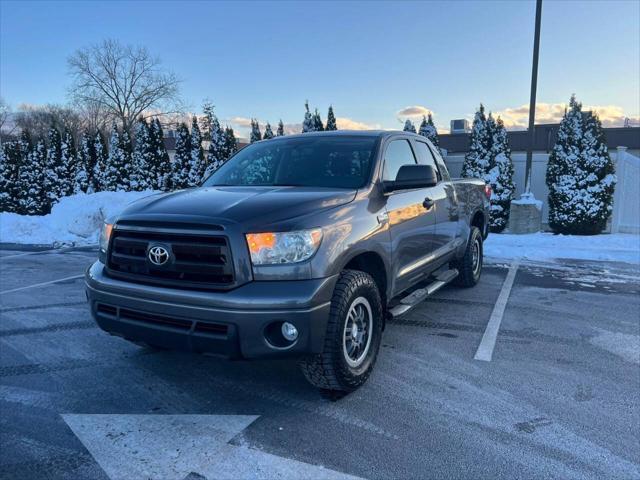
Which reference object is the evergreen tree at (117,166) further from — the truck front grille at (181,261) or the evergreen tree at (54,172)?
the truck front grille at (181,261)

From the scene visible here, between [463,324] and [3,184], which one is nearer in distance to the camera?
[463,324]

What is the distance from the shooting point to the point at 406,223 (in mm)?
4281

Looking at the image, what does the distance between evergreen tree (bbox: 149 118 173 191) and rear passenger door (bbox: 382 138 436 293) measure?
15655mm

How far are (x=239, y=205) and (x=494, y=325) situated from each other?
3214 mm

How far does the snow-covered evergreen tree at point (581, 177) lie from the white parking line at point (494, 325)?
5.43 m

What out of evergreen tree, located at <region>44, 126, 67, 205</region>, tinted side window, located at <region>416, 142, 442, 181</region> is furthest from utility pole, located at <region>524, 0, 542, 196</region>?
evergreen tree, located at <region>44, 126, 67, 205</region>

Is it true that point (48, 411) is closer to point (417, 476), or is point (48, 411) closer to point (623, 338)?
point (417, 476)

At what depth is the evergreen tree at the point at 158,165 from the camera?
18984mm

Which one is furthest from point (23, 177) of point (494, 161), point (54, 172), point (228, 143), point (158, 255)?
point (158, 255)

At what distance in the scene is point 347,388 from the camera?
133 inches

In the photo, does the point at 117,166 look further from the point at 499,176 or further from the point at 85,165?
the point at 499,176

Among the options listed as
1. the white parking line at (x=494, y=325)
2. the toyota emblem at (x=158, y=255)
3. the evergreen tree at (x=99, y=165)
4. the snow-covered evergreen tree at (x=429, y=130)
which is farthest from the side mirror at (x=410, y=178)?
the evergreen tree at (x=99, y=165)

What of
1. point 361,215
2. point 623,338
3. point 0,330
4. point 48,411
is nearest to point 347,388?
point 361,215

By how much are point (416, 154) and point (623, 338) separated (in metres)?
2.74
